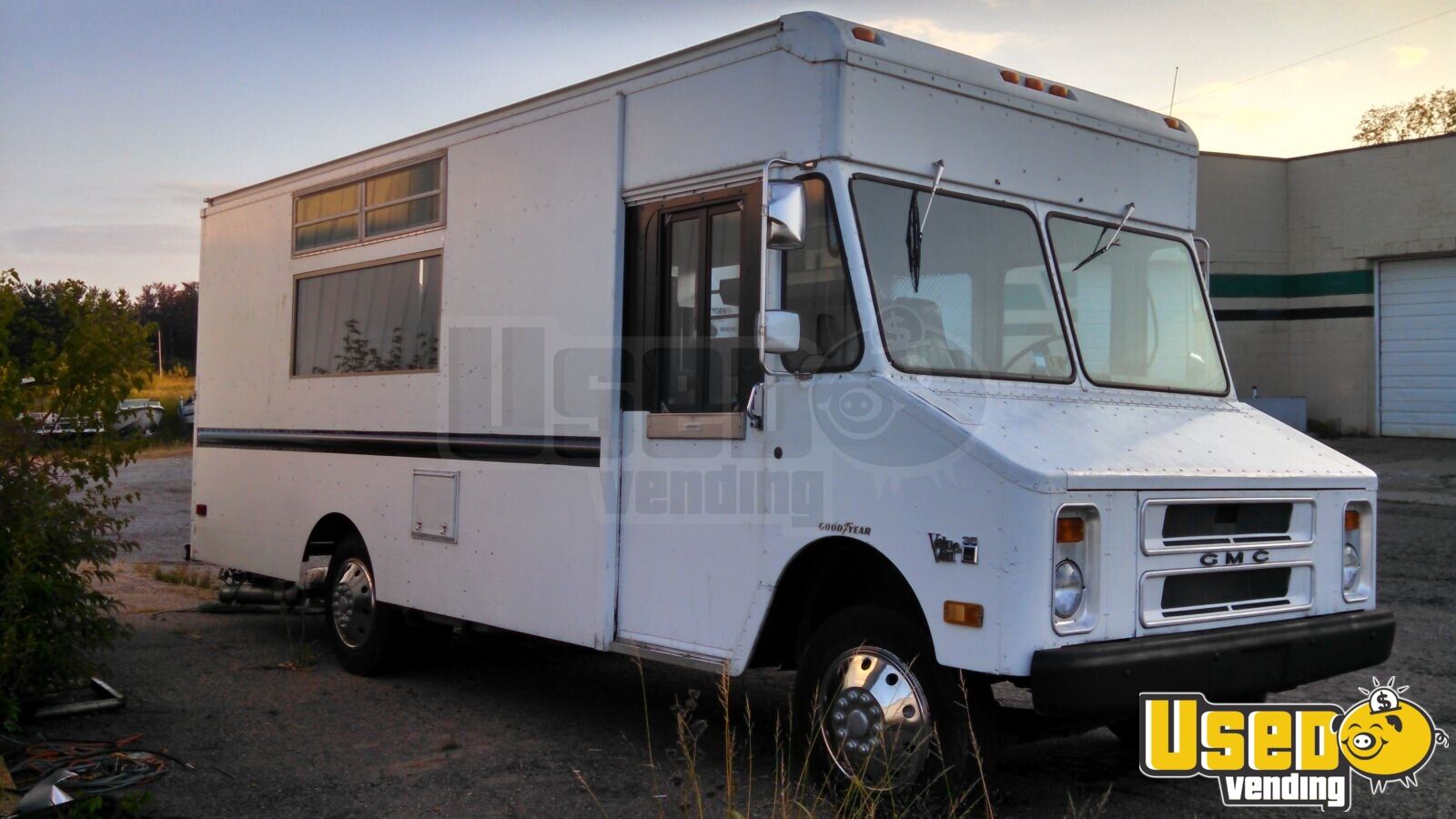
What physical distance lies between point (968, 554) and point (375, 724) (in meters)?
3.78

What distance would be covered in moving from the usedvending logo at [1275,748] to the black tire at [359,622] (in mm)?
4698

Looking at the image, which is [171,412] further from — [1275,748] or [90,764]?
[1275,748]

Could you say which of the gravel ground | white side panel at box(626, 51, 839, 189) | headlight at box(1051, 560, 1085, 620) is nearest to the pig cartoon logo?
headlight at box(1051, 560, 1085, 620)

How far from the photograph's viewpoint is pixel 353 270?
8.43 metres

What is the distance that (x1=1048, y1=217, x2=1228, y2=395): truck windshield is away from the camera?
6004 mm

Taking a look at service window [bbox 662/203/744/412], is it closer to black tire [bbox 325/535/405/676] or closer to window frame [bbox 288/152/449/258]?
window frame [bbox 288/152/449/258]

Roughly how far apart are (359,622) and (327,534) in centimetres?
77

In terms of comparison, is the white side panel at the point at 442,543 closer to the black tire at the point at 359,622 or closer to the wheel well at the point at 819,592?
the black tire at the point at 359,622

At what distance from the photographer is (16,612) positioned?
6266 mm

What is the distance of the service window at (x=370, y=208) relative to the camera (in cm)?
786

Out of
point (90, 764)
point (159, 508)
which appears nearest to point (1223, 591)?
point (90, 764)

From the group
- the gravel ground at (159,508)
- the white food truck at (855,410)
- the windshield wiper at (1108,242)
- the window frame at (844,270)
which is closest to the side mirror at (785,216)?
the white food truck at (855,410)

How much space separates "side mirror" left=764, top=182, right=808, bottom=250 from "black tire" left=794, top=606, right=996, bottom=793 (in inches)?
58.5

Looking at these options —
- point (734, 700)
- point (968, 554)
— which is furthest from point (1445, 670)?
point (968, 554)
